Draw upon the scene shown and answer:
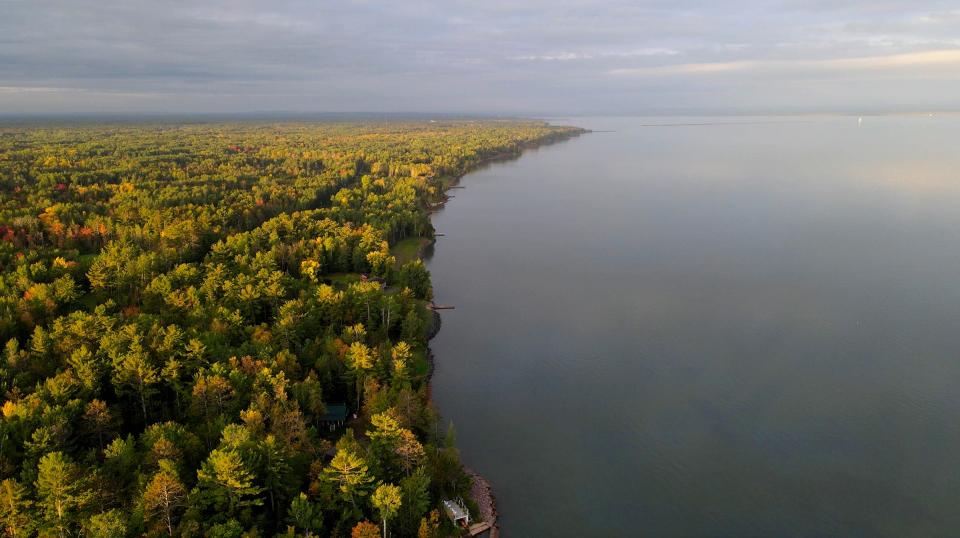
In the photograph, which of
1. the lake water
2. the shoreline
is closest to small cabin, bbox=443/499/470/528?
the shoreline

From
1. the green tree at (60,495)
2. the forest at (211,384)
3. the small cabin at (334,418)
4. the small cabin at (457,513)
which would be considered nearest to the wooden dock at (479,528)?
the small cabin at (457,513)

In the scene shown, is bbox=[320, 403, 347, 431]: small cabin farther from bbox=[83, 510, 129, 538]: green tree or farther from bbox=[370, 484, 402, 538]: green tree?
bbox=[83, 510, 129, 538]: green tree

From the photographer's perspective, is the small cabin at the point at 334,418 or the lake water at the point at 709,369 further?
the small cabin at the point at 334,418

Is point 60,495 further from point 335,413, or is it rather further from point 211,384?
point 335,413

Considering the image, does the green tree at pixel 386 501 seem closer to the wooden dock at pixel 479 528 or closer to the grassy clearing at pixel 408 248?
the wooden dock at pixel 479 528

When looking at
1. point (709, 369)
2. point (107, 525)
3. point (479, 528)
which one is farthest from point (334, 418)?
point (709, 369)
